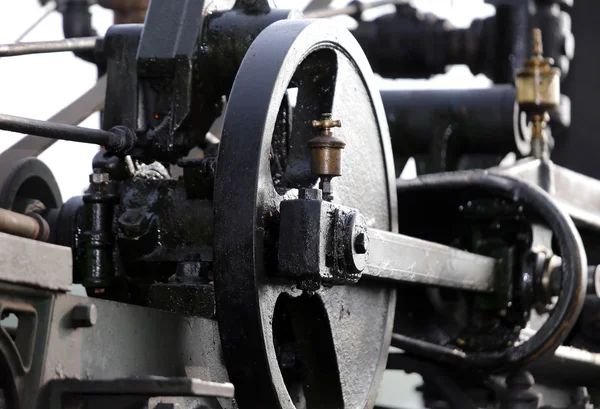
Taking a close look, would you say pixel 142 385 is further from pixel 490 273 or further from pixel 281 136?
pixel 490 273

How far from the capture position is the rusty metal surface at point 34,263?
5.60 ft

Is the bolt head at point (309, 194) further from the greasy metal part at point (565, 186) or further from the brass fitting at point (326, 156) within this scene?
the greasy metal part at point (565, 186)

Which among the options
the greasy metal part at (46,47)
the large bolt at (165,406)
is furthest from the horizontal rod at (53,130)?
the large bolt at (165,406)

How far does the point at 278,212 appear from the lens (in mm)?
2334

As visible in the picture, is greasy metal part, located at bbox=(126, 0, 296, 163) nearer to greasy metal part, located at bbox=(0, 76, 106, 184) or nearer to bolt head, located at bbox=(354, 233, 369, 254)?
greasy metal part, located at bbox=(0, 76, 106, 184)

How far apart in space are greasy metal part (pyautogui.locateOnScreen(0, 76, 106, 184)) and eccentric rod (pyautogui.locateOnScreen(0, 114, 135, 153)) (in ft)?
1.77

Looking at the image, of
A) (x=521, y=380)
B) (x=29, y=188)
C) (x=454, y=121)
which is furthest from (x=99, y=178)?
(x=454, y=121)

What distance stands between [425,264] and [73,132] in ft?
3.19

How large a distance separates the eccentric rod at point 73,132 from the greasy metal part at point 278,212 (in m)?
0.38

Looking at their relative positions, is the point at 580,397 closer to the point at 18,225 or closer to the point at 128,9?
the point at 128,9

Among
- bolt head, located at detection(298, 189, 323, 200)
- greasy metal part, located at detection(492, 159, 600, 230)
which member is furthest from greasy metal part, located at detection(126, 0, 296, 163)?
greasy metal part, located at detection(492, 159, 600, 230)

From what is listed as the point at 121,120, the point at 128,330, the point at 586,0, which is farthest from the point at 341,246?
the point at 586,0

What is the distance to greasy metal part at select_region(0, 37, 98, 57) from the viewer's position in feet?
8.80

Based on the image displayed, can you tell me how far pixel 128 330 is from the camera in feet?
6.90
